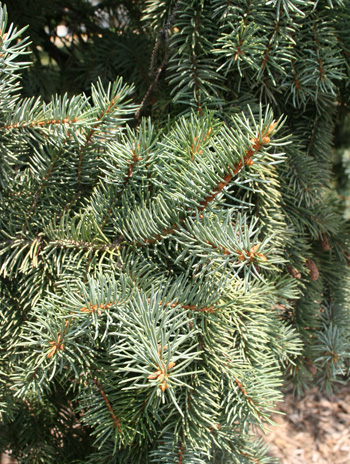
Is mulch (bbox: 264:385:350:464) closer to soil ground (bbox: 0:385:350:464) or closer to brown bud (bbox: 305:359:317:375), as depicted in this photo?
soil ground (bbox: 0:385:350:464)

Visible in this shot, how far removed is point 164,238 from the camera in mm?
540

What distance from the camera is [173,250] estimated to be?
60 centimetres

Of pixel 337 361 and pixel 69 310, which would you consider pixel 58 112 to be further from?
pixel 337 361

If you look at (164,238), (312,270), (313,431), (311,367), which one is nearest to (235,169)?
(164,238)

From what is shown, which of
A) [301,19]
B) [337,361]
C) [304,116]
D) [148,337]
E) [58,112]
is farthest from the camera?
[337,361]

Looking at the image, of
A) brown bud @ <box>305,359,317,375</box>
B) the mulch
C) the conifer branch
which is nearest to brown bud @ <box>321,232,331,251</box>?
brown bud @ <box>305,359,317,375</box>

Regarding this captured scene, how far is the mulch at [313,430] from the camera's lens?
4.31 ft

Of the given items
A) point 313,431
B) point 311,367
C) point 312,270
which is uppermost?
point 312,270

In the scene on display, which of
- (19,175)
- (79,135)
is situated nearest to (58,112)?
(79,135)

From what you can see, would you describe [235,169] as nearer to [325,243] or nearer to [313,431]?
[325,243]

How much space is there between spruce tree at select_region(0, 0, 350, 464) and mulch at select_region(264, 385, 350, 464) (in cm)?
62

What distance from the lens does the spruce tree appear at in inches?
19.1

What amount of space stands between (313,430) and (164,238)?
1.19m

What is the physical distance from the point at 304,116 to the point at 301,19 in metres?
0.20
